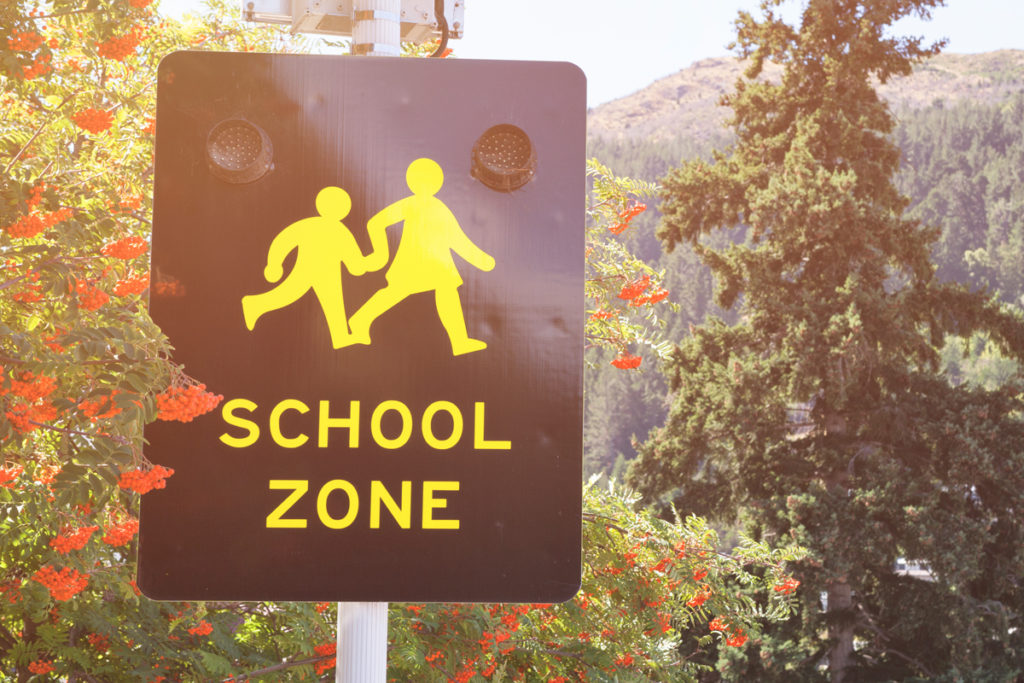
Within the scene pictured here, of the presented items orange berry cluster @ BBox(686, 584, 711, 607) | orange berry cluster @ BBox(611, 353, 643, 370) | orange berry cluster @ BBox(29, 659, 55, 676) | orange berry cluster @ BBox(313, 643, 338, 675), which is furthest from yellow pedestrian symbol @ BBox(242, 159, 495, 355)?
orange berry cluster @ BBox(686, 584, 711, 607)

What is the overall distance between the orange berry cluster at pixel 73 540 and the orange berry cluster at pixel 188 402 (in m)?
2.51

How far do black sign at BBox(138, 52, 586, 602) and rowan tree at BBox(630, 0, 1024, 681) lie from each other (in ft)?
69.9

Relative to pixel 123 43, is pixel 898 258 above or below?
below

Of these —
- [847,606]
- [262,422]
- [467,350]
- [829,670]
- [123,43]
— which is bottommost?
[829,670]

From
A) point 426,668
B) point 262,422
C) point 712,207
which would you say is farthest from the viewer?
point 712,207

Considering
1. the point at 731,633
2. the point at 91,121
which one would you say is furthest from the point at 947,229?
the point at 91,121

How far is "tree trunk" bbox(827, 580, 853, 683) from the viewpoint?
2467cm

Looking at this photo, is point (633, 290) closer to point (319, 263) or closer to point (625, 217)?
point (625, 217)

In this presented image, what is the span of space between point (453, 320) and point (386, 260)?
16 centimetres

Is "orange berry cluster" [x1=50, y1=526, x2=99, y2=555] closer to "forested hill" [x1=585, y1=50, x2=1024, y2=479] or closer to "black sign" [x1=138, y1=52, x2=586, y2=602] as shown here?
"black sign" [x1=138, y1=52, x2=586, y2=602]

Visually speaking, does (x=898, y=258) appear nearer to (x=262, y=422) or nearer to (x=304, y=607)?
(x=304, y=607)

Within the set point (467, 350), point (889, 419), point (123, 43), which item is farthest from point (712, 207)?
point (467, 350)

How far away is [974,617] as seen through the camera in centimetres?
2280

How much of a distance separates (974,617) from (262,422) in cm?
2380
